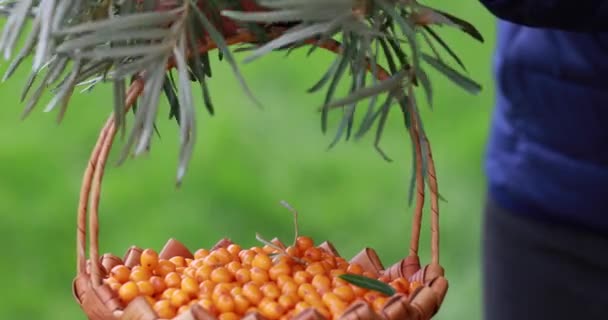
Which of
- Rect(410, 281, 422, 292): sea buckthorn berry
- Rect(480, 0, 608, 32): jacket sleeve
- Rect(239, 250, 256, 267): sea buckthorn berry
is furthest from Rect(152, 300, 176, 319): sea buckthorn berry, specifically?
Rect(480, 0, 608, 32): jacket sleeve

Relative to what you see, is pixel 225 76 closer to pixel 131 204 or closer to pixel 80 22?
pixel 131 204

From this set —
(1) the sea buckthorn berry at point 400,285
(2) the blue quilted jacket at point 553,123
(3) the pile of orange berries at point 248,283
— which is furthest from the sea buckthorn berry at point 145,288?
(2) the blue quilted jacket at point 553,123

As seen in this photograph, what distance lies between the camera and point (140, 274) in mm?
929

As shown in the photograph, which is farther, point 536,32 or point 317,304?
point 536,32

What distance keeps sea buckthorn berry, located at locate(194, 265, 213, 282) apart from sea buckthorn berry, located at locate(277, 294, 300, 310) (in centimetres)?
8

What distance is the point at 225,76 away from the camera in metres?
3.12

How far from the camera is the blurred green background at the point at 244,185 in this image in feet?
8.16

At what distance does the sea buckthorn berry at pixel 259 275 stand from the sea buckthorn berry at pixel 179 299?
7 cm

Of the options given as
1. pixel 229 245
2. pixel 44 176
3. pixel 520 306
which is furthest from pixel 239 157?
pixel 229 245

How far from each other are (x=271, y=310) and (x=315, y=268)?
3.5 inches

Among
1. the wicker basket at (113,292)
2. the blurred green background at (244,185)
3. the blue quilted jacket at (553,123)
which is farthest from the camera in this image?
the blurred green background at (244,185)

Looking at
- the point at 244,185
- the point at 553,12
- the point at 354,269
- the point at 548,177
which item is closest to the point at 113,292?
the point at 354,269

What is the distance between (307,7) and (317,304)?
0.83 ft

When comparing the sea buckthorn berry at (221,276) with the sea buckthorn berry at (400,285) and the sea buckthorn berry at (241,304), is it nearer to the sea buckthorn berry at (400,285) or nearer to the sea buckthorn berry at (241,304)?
the sea buckthorn berry at (241,304)
